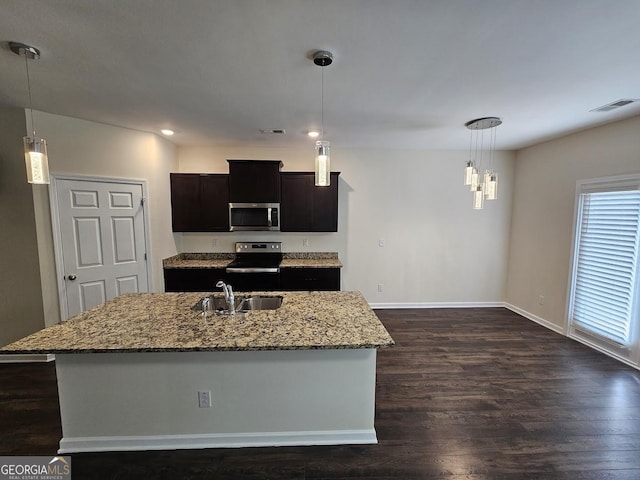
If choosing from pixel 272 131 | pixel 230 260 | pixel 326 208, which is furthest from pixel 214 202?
pixel 326 208

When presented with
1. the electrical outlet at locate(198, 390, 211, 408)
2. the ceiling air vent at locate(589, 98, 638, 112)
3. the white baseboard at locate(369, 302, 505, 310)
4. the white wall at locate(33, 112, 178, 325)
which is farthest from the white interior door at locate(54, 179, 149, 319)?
the ceiling air vent at locate(589, 98, 638, 112)

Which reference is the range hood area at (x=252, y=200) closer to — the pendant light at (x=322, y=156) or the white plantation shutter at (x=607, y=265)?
the pendant light at (x=322, y=156)

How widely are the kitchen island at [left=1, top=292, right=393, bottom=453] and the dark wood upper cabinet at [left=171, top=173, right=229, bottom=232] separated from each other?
7.89 ft

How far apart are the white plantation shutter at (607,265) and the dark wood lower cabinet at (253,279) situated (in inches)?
123

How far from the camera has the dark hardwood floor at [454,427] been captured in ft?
5.82

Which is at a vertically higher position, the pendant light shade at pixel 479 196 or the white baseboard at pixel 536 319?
the pendant light shade at pixel 479 196

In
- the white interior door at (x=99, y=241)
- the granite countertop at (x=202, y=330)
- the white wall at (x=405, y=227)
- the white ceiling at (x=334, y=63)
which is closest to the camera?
the white ceiling at (x=334, y=63)

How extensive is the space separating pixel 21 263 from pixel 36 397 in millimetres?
1392

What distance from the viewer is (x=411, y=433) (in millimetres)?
2068

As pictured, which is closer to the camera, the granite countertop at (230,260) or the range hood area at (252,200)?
the granite countertop at (230,260)

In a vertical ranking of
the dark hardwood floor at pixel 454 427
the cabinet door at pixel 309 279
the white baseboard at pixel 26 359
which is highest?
the cabinet door at pixel 309 279

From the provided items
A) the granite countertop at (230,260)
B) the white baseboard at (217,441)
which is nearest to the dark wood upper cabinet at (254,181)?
the granite countertop at (230,260)

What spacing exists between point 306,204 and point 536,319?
3878mm

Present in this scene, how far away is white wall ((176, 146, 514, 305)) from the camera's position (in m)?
4.52
